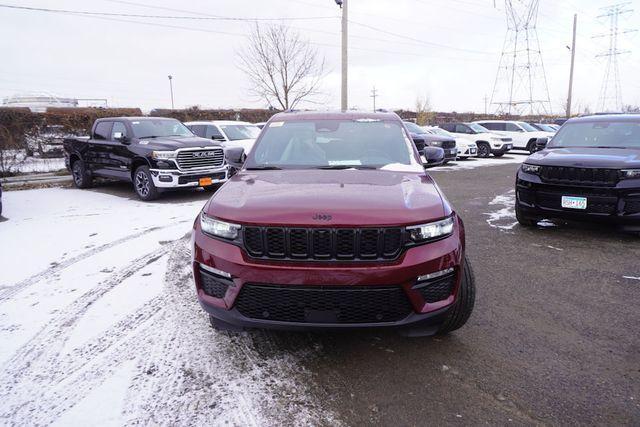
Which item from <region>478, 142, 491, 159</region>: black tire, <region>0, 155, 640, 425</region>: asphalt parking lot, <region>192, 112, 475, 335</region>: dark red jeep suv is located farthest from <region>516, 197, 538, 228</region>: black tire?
<region>478, 142, 491, 159</region>: black tire

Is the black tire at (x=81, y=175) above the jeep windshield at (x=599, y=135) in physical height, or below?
below

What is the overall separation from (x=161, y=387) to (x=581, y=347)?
9.78ft

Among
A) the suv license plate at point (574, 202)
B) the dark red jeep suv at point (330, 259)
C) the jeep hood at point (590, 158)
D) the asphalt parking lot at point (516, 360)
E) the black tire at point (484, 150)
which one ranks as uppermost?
the jeep hood at point (590, 158)

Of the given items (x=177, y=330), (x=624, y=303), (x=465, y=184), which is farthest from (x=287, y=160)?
(x=465, y=184)

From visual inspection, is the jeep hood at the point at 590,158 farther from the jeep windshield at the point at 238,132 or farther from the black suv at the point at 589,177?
the jeep windshield at the point at 238,132

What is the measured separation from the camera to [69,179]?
42.4ft

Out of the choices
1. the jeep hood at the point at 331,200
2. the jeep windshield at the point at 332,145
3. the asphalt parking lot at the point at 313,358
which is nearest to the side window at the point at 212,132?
the asphalt parking lot at the point at 313,358

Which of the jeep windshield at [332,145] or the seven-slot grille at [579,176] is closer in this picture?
the jeep windshield at [332,145]

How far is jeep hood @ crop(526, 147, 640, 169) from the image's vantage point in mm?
5445

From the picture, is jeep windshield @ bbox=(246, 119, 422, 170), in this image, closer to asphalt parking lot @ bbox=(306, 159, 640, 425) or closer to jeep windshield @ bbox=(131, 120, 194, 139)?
asphalt parking lot @ bbox=(306, 159, 640, 425)

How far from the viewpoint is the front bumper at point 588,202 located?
5359mm

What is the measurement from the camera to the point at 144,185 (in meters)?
9.30

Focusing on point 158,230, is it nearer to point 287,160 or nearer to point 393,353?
point 287,160

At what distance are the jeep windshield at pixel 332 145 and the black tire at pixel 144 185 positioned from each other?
5624 millimetres
